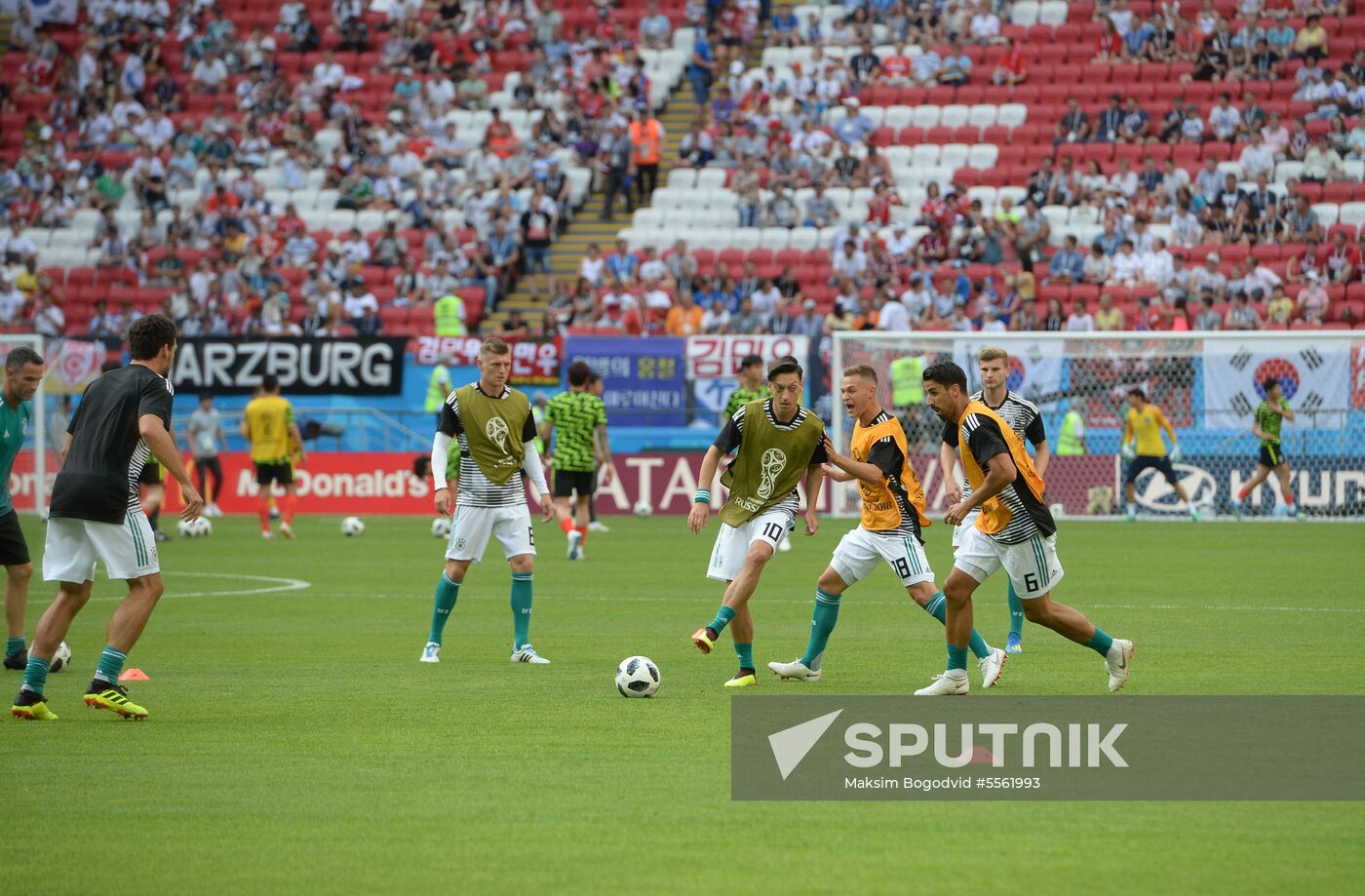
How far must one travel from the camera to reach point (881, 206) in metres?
33.8

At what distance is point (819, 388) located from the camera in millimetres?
30312

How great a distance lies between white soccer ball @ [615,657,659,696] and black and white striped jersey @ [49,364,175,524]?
311cm

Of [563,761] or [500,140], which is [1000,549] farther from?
[500,140]

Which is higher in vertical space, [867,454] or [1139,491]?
[867,454]

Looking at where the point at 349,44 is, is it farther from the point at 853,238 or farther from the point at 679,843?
the point at 679,843

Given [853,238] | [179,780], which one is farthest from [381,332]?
[179,780]

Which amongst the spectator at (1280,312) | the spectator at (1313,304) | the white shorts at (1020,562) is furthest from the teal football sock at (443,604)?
A: the spectator at (1313,304)

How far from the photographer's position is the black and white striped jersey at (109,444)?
32.6 ft

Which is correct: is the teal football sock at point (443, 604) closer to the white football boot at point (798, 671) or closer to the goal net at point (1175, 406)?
the white football boot at point (798, 671)

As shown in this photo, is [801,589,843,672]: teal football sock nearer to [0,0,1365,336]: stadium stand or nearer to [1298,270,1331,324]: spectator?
[0,0,1365,336]: stadium stand

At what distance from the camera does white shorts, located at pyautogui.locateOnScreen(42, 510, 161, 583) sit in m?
10.1

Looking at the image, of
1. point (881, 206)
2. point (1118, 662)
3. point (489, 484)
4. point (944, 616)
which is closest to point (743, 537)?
point (944, 616)

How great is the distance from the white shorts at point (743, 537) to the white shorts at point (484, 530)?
72.7 inches

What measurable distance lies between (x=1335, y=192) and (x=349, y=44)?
22.8 metres
